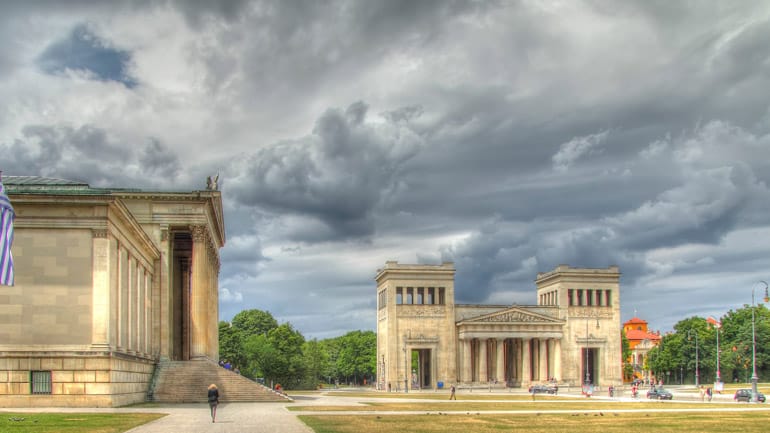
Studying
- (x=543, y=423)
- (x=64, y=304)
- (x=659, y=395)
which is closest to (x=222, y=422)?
(x=64, y=304)

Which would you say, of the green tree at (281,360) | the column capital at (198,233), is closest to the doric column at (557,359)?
the green tree at (281,360)

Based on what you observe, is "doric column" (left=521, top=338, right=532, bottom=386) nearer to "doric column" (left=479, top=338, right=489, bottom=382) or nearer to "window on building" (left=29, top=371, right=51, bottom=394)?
"doric column" (left=479, top=338, right=489, bottom=382)

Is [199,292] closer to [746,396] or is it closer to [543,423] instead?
[543,423]

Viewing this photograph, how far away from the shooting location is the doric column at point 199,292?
7019cm

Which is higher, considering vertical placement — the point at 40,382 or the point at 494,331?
the point at 40,382

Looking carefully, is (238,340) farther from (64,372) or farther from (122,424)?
Answer: (122,424)

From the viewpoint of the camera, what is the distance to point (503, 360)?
150m

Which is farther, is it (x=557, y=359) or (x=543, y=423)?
(x=557, y=359)

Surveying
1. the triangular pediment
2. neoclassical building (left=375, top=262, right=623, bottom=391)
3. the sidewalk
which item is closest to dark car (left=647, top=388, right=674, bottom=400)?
the sidewalk

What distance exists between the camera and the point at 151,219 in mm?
70750

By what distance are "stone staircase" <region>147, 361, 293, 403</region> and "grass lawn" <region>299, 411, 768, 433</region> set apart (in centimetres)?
2011

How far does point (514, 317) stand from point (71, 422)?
119824 millimetres

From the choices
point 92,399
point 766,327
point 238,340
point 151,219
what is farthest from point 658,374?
point 92,399

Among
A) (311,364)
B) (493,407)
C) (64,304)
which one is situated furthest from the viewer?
(311,364)
